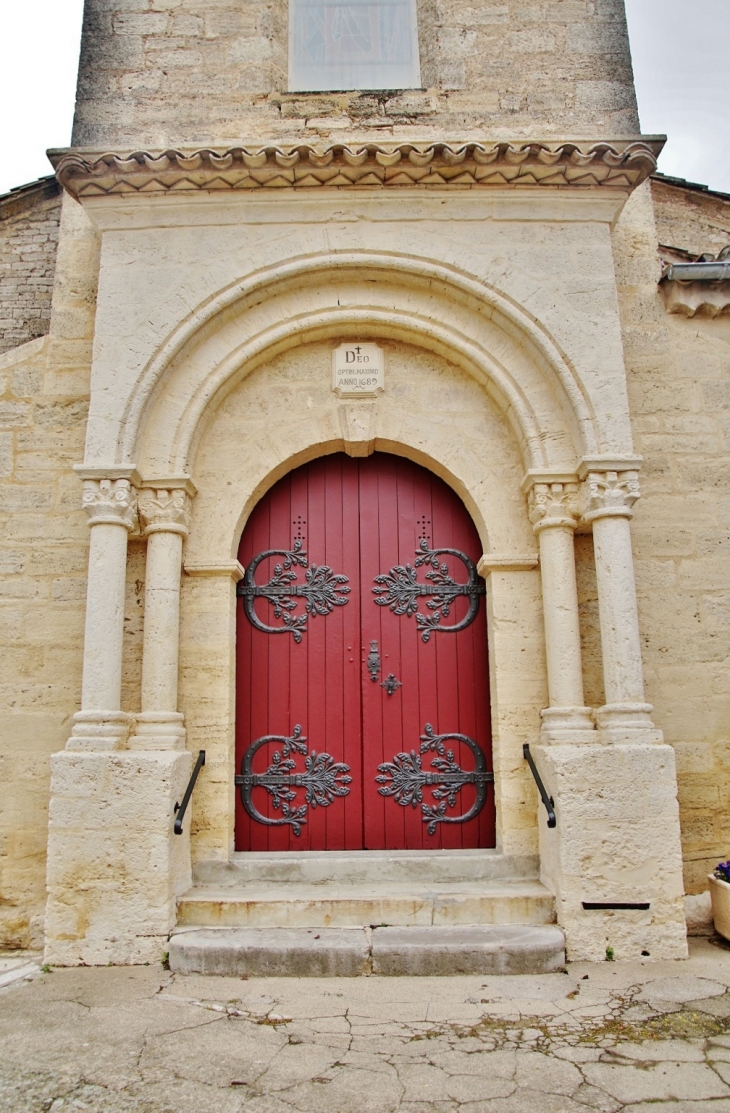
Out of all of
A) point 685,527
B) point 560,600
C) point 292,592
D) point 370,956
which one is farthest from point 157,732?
point 685,527

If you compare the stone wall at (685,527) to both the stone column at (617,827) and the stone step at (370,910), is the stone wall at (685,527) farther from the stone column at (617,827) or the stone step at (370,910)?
the stone step at (370,910)

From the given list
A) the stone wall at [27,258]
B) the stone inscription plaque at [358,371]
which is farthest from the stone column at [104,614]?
the stone wall at [27,258]

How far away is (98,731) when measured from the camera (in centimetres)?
417

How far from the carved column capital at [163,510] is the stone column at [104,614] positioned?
0.07 m

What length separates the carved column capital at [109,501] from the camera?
4449mm

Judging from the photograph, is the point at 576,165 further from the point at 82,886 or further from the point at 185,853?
the point at 82,886

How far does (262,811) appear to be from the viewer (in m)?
4.69

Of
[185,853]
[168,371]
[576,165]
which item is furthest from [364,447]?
[185,853]

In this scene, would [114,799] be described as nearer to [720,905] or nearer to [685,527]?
[720,905]

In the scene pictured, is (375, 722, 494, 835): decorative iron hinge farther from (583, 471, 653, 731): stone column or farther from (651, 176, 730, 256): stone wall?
(651, 176, 730, 256): stone wall

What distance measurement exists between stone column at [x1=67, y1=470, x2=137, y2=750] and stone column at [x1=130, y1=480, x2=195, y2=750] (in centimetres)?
11

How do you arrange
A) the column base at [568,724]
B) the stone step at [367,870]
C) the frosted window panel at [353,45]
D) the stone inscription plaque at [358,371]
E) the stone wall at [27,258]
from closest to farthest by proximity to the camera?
the column base at [568,724], the stone step at [367,870], the stone inscription plaque at [358,371], the frosted window panel at [353,45], the stone wall at [27,258]

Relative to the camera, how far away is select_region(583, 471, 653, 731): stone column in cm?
422

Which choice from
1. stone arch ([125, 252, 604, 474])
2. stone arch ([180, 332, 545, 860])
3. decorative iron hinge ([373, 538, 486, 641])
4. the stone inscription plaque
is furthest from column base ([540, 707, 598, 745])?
the stone inscription plaque
